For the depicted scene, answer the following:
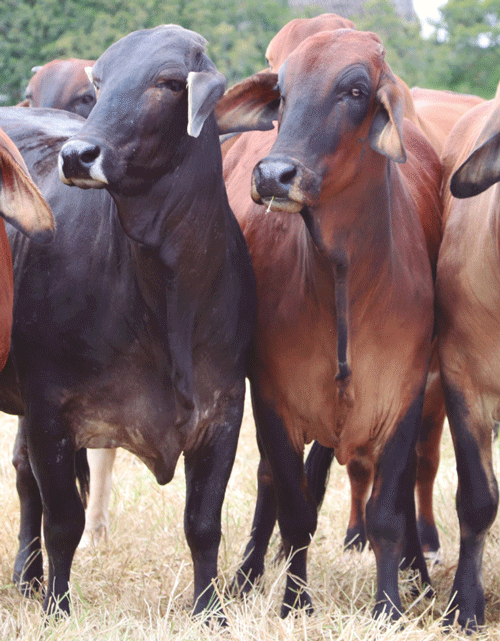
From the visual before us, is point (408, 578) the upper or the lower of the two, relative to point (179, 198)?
lower

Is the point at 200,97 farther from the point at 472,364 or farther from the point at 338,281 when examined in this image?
the point at 472,364

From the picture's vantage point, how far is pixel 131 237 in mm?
3354

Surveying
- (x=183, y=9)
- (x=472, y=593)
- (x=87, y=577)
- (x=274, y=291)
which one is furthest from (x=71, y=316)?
(x=183, y=9)

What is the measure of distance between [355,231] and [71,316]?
1020 mm

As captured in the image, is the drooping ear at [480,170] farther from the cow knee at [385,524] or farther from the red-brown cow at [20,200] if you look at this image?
the red-brown cow at [20,200]

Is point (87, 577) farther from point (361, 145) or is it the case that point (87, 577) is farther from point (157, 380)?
point (361, 145)

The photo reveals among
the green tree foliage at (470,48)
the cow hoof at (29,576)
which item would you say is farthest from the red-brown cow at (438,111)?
the green tree foliage at (470,48)

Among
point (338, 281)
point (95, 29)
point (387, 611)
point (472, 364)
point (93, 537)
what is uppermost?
point (338, 281)

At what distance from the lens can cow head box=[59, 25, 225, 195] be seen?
311 cm

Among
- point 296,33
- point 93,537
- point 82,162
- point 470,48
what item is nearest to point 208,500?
point 82,162

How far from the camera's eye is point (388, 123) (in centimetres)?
324

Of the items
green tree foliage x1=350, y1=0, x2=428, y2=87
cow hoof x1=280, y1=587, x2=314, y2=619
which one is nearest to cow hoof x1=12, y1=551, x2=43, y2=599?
cow hoof x1=280, y1=587, x2=314, y2=619

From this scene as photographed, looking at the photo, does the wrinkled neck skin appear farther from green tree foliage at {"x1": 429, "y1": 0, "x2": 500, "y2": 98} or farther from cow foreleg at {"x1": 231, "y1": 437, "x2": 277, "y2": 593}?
green tree foliage at {"x1": 429, "y1": 0, "x2": 500, "y2": 98}

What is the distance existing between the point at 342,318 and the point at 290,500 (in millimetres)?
815
